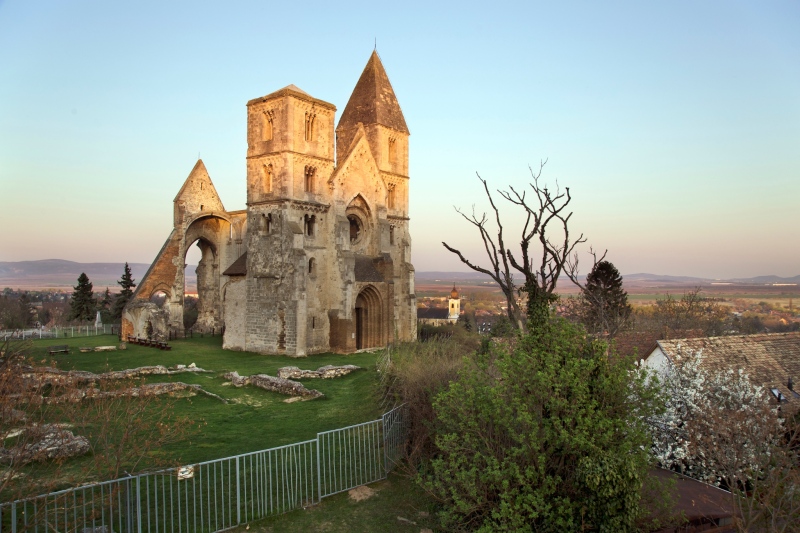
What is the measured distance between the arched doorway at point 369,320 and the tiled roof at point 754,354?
21.6 m

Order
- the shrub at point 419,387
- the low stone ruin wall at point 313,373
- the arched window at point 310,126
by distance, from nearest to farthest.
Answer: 1. the shrub at point 419,387
2. the low stone ruin wall at point 313,373
3. the arched window at point 310,126

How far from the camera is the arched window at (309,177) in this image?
113 feet

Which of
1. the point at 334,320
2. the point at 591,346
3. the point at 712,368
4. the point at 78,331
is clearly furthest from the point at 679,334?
the point at 78,331

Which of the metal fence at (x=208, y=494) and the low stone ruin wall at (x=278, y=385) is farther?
the low stone ruin wall at (x=278, y=385)

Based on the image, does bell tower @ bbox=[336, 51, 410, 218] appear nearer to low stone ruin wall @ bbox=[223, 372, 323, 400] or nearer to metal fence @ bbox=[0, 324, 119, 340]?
low stone ruin wall @ bbox=[223, 372, 323, 400]

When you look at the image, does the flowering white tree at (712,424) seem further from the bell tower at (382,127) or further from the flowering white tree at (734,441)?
the bell tower at (382,127)

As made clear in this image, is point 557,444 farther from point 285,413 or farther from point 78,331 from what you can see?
point 78,331

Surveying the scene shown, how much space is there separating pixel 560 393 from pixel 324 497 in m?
5.52

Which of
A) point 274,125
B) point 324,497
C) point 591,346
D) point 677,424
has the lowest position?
point 324,497

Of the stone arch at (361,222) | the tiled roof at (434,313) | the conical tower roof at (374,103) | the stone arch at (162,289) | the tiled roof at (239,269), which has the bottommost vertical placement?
the tiled roof at (434,313)

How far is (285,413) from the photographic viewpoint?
17859mm

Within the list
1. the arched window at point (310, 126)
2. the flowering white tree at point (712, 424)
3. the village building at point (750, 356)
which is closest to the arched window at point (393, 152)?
the arched window at point (310, 126)

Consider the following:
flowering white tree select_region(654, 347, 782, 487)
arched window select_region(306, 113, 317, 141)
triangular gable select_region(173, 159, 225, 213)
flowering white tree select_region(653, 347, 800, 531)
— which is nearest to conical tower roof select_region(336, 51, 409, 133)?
arched window select_region(306, 113, 317, 141)

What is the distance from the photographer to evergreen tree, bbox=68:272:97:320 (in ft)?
185
